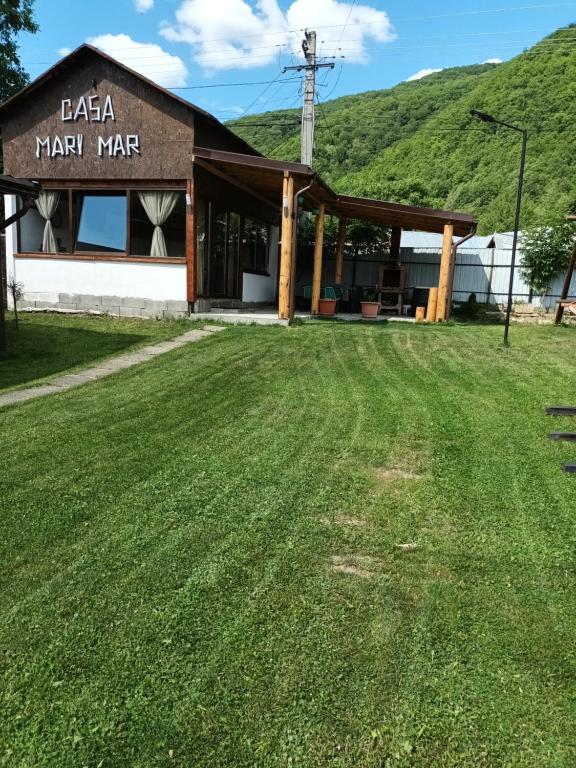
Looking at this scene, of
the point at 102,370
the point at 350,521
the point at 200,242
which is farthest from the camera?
the point at 200,242

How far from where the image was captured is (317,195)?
12.2 m

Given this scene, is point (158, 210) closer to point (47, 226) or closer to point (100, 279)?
point (100, 279)

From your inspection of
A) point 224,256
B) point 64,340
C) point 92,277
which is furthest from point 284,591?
point 224,256

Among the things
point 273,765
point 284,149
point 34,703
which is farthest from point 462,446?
point 284,149

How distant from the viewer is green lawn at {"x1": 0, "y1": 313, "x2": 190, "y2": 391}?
265 inches

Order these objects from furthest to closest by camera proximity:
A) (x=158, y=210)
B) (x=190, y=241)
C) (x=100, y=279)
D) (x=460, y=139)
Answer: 1. (x=460, y=139)
2. (x=100, y=279)
3. (x=158, y=210)
4. (x=190, y=241)

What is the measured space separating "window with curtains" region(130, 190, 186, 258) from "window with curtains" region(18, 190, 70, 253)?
172 cm

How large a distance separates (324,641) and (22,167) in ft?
43.2

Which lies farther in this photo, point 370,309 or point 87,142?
point 370,309

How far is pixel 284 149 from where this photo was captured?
96.8 feet

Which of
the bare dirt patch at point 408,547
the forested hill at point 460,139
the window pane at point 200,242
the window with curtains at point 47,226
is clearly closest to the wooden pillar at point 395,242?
the window pane at point 200,242

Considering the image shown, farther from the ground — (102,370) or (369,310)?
(369,310)

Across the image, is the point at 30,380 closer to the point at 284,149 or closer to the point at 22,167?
the point at 22,167

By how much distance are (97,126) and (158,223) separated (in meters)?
2.44
